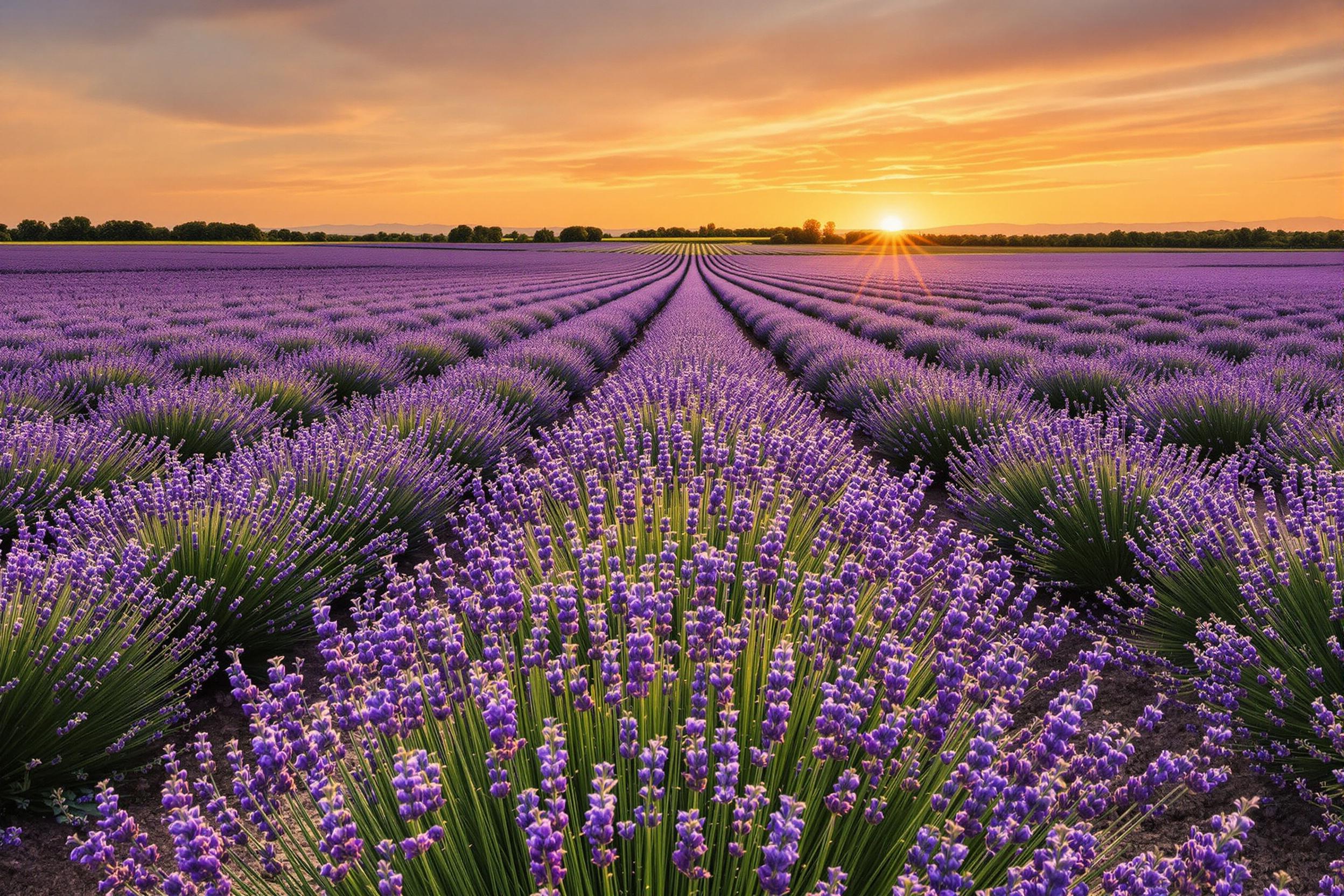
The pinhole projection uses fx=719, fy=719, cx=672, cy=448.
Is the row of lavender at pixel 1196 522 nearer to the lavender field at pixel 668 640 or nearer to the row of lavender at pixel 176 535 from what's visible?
the lavender field at pixel 668 640

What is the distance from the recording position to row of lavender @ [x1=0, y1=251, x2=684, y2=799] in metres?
2.37

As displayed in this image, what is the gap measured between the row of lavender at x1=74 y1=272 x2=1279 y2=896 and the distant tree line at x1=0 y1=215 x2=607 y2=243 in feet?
238

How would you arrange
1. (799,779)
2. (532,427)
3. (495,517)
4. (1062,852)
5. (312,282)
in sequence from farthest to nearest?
(312,282)
(532,427)
(495,517)
(799,779)
(1062,852)

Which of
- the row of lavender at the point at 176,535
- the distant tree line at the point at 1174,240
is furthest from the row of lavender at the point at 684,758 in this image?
the distant tree line at the point at 1174,240

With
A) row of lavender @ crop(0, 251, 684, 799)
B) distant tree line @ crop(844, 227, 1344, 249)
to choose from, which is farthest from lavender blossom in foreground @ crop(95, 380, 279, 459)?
distant tree line @ crop(844, 227, 1344, 249)

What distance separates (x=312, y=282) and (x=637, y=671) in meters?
26.4

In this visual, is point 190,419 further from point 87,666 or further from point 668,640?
point 668,640

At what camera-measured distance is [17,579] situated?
255 cm

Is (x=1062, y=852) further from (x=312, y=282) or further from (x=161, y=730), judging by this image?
(x=312, y=282)

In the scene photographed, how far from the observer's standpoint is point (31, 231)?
59781 mm

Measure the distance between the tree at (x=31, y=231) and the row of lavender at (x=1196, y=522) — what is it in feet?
256

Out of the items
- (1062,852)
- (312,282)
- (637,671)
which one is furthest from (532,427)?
(312,282)

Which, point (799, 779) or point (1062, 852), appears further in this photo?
point (799, 779)

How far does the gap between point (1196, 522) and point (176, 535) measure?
444 cm
